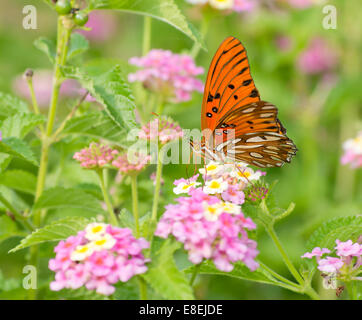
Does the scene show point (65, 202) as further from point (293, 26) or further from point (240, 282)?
point (293, 26)

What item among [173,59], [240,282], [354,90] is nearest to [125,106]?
[173,59]

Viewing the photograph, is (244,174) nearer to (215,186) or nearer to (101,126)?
(215,186)

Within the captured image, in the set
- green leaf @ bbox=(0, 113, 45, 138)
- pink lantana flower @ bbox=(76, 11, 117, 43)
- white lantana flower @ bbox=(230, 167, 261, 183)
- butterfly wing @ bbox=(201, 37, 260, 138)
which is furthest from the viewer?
pink lantana flower @ bbox=(76, 11, 117, 43)

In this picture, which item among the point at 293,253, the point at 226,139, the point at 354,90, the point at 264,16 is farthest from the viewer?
the point at 264,16

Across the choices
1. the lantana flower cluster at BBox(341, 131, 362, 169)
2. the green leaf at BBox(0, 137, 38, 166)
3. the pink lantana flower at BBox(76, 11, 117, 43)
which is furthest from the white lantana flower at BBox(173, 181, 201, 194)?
the pink lantana flower at BBox(76, 11, 117, 43)

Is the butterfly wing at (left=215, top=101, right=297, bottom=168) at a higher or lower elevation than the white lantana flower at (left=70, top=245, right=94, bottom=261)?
higher

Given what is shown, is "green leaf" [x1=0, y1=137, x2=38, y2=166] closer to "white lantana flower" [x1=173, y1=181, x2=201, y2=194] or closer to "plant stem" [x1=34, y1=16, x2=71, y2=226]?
"plant stem" [x1=34, y1=16, x2=71, y2=226]

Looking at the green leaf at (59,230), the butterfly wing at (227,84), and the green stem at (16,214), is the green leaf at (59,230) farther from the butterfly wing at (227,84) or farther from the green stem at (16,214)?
the butterfly wing at (227,84)
